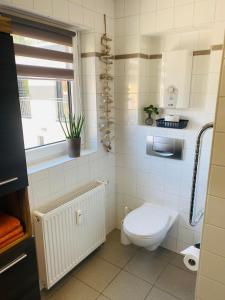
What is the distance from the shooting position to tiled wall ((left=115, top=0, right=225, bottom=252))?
71.6 inches

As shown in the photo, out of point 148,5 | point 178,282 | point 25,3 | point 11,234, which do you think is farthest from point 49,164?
point 148,5

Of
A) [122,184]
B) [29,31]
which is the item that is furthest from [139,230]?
[29,31]

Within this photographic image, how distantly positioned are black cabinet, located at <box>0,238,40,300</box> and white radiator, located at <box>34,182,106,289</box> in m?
0.26

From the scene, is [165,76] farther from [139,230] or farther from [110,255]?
[110,255]

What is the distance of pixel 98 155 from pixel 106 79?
0.69 meters

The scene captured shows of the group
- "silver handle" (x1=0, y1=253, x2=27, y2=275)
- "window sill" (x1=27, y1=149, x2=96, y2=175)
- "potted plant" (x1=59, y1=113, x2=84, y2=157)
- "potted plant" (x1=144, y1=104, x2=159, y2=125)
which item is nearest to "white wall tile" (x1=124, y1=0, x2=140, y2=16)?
"potted plant" (x1=144, y1=104, x2=159, y2=125)

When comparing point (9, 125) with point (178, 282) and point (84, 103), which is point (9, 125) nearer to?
point (84, 103)

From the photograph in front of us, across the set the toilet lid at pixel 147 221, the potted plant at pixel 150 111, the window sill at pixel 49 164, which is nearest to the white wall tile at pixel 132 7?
the potted plant at pixel 150 111

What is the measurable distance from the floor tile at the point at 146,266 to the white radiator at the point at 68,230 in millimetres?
349

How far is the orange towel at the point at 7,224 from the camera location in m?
1.21

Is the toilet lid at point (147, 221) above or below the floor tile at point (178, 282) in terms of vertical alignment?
above

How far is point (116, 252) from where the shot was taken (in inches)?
87.4

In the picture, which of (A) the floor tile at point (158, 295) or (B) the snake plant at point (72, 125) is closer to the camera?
(A) the floor tile at point (158, 295)

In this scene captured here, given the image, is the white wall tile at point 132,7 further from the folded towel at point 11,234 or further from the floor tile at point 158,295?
the floor tile at point 158,295
